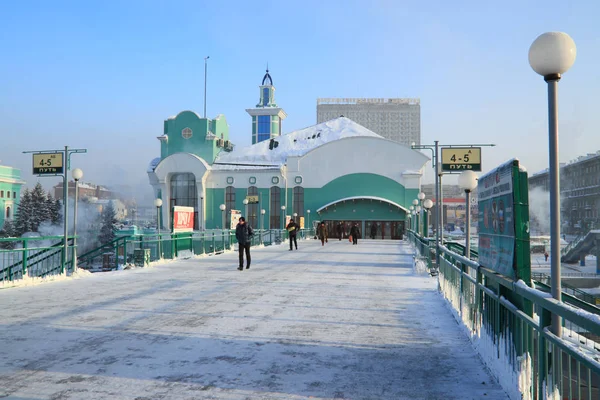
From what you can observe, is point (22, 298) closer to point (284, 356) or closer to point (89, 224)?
point (284, 356)

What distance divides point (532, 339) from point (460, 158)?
15.0 metres

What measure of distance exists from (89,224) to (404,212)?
49724 mm

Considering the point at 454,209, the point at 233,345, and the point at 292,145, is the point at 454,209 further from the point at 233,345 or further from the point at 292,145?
the point at 233,345

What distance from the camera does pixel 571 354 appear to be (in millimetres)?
2998

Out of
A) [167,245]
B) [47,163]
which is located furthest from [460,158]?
[47,163]

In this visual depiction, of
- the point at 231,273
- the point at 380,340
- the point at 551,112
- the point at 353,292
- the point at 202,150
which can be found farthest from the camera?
the point at 202,150

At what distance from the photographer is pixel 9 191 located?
77.2 meters

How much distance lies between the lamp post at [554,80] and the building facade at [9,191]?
81.7 metres

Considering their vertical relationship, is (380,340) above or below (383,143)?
below

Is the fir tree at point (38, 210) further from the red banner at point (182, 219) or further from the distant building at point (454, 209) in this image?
the red banner at point (182, 219)

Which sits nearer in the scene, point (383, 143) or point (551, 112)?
point (551, 112)

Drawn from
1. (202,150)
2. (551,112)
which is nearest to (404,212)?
(202,150)

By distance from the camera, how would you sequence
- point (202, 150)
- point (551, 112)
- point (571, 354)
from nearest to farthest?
point (571, 354), point (551, 112), point (202, 150)

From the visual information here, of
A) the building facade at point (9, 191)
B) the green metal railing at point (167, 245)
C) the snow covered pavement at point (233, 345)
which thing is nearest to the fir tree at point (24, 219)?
the building facade at point (9, 191)
